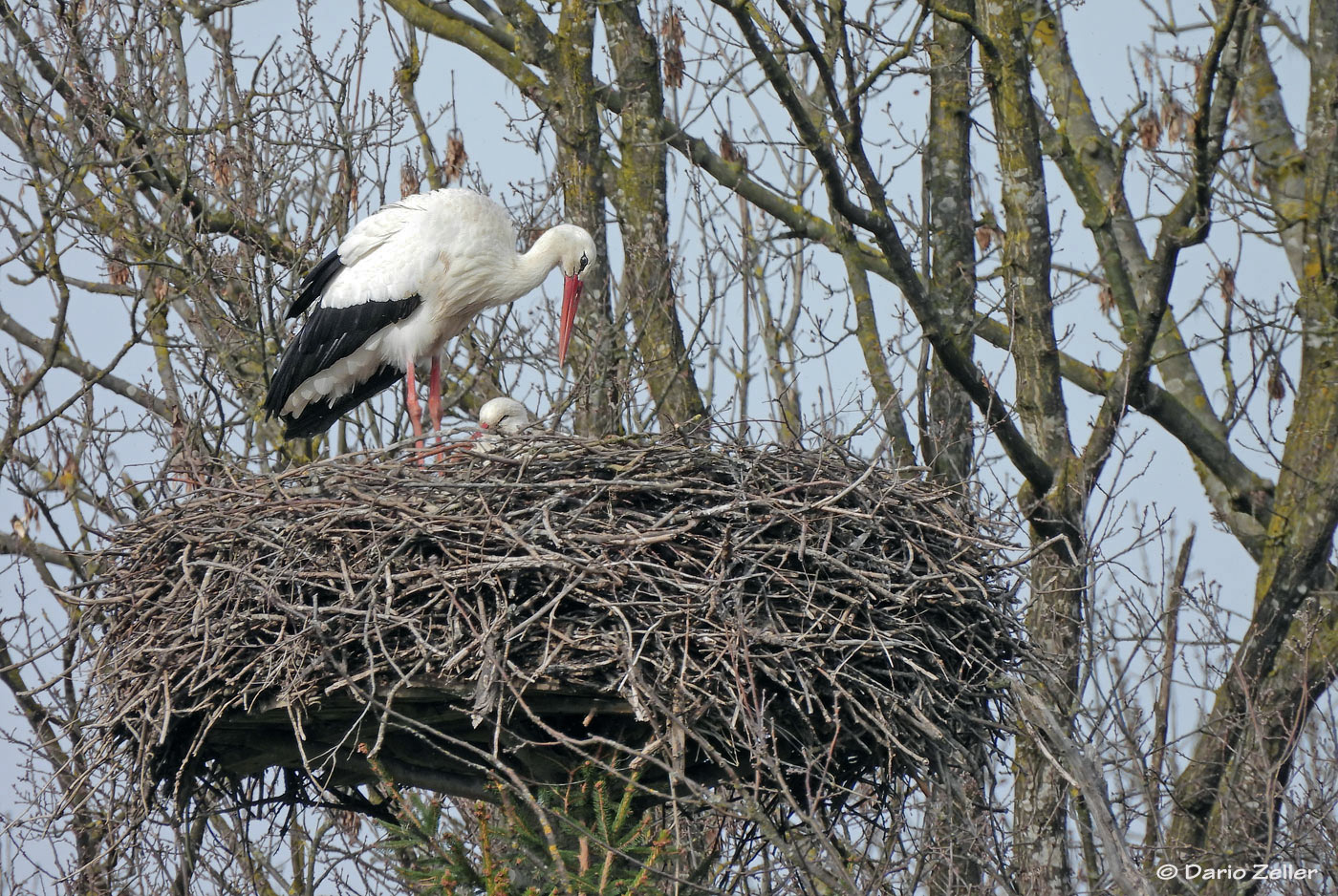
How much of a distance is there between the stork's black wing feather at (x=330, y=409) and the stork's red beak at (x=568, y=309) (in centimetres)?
87

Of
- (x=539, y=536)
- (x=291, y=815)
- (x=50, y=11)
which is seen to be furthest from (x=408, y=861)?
(x=50, y=11)

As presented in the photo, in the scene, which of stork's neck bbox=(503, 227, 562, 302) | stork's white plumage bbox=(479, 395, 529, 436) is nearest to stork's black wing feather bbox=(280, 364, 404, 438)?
stork's neck bbox=(503, 227, 562, 302)

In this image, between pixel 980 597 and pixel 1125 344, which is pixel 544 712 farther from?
pixel 1125 344

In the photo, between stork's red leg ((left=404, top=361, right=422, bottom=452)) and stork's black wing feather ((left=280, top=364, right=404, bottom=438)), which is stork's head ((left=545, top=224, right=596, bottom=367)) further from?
stork's black wing feather ((left=280, top=364, right=404, bottom=438))

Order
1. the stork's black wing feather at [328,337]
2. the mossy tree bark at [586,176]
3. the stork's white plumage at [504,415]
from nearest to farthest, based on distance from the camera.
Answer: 1. the stork's white plumage at [504,415]
2. the stork's black wing feather at [328,337]
3. the mossy tree bark at [586,176]

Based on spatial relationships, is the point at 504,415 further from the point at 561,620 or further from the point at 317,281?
the point at 561,620

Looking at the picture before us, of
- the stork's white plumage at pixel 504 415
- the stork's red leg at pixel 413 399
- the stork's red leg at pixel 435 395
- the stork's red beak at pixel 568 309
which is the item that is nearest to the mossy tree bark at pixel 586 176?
the stork's red beak at pixel 568 309

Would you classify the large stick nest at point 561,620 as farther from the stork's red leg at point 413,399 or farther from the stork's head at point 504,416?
the stork's red leg at point 413,399

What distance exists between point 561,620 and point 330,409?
378 centimetres

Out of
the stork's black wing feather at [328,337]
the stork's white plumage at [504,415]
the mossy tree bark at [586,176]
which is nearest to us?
the stork's white plumage at [504,415]

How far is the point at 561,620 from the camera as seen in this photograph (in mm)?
5039

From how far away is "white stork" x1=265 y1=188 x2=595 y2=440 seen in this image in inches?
320

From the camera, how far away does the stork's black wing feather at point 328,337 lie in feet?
26.6

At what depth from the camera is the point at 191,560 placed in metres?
5.50
